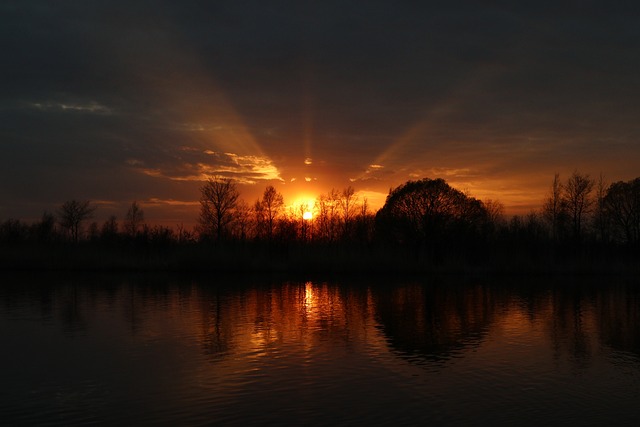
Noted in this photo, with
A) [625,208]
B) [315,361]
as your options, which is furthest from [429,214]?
[315,361]

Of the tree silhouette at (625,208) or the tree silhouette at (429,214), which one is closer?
the tree silhouette at (429,214)

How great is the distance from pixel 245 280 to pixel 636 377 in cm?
2411

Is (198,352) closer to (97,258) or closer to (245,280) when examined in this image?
(245,280)

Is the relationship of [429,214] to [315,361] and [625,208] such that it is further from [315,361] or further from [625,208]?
Result: [315,361]

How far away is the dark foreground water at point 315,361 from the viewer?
8328mm

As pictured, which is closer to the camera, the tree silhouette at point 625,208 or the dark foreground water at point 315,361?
the dark foreground water at point 315,361

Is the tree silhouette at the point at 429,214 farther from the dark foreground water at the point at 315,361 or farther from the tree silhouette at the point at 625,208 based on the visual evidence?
the dark foreground water at the point at 315,361

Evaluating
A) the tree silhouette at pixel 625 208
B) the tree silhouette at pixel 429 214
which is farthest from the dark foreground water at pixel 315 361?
Answer: the tree silhouette at pixel 625 208

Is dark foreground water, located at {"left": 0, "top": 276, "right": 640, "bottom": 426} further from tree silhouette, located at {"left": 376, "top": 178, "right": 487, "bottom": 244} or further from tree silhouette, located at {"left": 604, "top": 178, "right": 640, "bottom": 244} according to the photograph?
tree silhouette, located at {"left": 604, "top": 178, "right": 640, "bottom": 244}

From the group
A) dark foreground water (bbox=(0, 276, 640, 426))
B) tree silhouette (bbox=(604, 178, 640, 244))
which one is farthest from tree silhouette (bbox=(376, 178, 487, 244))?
dark foreground water (bbox=(0, 276, 640, 426))

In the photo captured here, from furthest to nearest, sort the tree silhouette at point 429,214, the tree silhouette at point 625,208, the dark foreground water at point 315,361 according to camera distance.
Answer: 1. the tree silhouette at point 625,208
2. the tree silhouette at point 429,214
3. the dark foreground water at point 315,361

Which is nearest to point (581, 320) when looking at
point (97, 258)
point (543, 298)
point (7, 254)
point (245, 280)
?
point (543, 298)

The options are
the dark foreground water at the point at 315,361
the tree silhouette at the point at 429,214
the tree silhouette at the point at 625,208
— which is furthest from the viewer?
the tree silhouette at the point at 625,208

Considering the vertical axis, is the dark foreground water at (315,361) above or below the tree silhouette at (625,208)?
below
